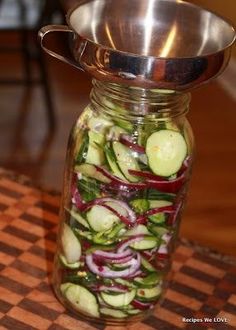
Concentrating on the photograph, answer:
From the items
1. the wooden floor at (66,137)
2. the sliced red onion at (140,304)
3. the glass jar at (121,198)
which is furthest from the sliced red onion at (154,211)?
the wooden floor at (66,137)

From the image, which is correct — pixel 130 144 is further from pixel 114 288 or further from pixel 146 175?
pixel 114 288

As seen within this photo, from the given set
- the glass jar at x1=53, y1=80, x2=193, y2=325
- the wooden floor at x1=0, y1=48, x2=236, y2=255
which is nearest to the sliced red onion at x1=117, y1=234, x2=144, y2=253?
the glass jar at x1=53, y1=80, x2=193, y2=325

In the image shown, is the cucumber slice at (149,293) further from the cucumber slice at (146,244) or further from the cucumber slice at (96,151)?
the cucumber slice at (96,151)

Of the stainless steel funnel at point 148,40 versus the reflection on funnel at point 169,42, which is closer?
the stainless steel funnel at point 148,40

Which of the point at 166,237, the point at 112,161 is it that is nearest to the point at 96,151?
the point at 112,161

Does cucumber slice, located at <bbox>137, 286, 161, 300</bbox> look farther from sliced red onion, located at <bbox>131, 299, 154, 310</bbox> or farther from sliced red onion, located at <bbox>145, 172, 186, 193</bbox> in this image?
sliced red onion, located at <bbox>145, 172, 186, 193</bbox>

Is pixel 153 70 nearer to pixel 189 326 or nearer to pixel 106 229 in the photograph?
pixel 106 229
